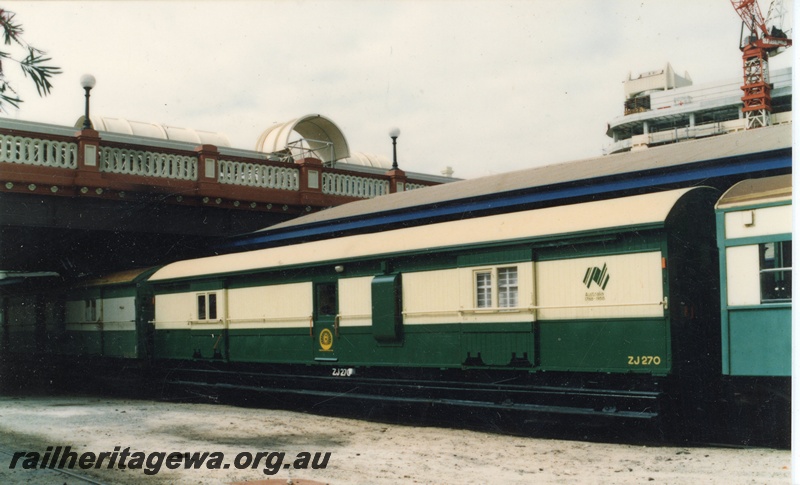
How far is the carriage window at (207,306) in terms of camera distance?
1802 cm

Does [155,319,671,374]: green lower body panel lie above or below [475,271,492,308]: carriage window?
below

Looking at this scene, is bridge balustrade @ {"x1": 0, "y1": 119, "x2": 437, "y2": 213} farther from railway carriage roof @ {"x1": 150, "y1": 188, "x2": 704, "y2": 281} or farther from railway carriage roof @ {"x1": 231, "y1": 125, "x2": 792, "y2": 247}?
railway carriage roof @ {"x1": 150, "y1": 188, "x2": 704, "y2": 281}

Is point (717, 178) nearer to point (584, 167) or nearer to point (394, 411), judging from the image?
point (584, 167)

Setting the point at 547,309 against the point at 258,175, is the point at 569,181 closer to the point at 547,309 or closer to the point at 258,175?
the point at 547,309

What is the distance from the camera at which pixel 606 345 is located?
10711 mm

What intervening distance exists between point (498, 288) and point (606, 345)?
2013 millimetres

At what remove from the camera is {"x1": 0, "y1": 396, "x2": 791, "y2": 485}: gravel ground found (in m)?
8.45

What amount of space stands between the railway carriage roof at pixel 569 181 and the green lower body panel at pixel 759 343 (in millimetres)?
2714

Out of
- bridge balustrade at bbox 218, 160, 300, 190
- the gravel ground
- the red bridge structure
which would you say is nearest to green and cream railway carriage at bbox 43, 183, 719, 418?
the gravel ground

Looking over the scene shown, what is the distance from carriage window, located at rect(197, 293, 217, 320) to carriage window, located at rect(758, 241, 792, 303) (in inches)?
472

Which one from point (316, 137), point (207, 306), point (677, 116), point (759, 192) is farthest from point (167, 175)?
point (677, 116)

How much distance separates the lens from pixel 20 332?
28297mm

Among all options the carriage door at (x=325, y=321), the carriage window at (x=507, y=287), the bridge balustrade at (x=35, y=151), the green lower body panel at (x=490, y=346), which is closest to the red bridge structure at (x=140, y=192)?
the bridge balustrade at (x=35, y=151)

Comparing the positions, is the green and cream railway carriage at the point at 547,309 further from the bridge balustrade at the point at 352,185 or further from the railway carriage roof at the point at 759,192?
the bridge balustrade at the point at 352,185
